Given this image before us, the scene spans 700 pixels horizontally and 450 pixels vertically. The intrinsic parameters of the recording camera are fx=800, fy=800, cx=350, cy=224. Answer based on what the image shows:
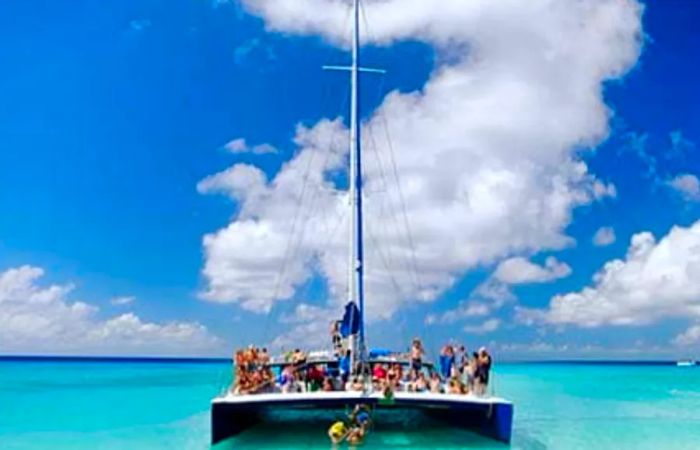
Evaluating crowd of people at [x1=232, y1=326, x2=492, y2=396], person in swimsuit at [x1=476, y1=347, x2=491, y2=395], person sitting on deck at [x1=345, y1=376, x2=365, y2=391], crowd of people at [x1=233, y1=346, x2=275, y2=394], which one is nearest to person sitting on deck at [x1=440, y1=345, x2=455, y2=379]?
crowd of people at [x1=232, y1=326, x2=492, y2=396]

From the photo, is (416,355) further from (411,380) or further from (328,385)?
(328,385)

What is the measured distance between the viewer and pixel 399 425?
70.1 ft

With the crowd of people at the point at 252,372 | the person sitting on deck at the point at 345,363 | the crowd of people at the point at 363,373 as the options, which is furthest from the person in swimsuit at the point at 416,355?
the crowd of people at the point at 252,372

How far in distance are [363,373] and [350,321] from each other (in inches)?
94.4

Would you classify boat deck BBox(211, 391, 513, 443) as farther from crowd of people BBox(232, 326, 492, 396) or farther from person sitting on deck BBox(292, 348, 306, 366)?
person sitting on deck BBox(292, 348, 306, 366)

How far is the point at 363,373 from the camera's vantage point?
17391 millimetres

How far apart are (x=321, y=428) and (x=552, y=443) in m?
5.91

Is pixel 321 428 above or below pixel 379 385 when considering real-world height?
below

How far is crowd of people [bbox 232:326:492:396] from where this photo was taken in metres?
17.8

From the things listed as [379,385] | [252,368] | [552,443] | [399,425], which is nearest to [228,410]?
[252,368]

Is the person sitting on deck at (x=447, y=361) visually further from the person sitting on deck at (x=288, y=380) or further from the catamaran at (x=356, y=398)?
the person sitting on deck at (x=288, y=380)

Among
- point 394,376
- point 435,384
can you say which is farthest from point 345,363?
point 435,384

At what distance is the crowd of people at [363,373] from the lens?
17750mm

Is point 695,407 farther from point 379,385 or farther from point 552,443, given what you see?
point 379,385
